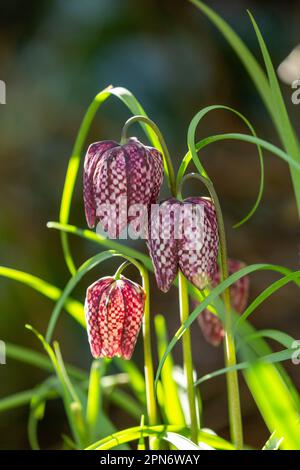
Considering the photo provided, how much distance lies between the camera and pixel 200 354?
2672 millimetres

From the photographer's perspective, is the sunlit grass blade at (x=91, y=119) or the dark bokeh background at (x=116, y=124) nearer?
the sunlit grass blade at (x=91, y=119)

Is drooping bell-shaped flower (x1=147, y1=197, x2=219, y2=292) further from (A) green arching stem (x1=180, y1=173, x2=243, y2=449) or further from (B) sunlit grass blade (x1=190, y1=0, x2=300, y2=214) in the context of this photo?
(B) sunlit grass blade (x1=190, y1=0, x2=300, y2=214)

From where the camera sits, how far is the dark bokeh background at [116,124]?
258 cm

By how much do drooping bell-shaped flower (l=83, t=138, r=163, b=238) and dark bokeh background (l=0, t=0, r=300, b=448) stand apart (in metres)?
1.58

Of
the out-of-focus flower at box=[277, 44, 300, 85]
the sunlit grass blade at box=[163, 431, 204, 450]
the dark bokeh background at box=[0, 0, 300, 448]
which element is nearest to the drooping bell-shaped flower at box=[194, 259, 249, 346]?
the sunlit grass blade at box=[163, 431, 204, 450]

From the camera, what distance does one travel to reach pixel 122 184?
3.09 feet

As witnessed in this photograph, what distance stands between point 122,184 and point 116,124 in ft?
5.59

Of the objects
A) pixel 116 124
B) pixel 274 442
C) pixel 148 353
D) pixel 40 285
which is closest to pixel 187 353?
pixel 148 353

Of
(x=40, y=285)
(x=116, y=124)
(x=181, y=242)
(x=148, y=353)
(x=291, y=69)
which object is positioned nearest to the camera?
(x=181, y=242)

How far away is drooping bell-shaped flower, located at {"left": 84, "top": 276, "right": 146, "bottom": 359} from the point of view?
40.5 inches

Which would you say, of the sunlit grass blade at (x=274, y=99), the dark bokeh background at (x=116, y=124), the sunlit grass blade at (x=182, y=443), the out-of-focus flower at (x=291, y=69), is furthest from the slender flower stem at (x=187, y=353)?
the dark bokeh background at (x=116, y=124)

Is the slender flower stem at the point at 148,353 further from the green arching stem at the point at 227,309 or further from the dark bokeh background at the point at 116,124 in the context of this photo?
the dark bokeh background at the point at 116,124

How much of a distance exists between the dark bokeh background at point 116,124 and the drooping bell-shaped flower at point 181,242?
1618 millimetres

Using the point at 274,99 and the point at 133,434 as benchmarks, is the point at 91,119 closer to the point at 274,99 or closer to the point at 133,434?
the point at 274,99
